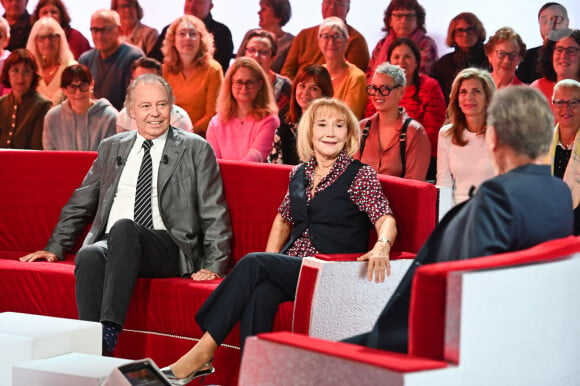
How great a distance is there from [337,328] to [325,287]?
7.7 inches

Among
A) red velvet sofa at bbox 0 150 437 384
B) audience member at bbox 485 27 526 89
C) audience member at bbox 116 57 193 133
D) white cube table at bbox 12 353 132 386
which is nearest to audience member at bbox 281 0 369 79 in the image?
audience member at bbox 116 57 193 133

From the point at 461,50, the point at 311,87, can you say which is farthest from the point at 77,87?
the point at 461,50

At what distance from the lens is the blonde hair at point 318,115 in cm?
413

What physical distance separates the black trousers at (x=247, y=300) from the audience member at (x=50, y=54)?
4.02 meters

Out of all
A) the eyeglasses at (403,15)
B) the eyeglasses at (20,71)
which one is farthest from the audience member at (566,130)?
the eyeglasses at (20,71)

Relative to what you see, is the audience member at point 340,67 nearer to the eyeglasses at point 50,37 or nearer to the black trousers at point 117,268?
the black trousers at point 117,268

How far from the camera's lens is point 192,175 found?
4.48m

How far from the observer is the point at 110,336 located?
12.7ft

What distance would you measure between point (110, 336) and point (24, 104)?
11.5 ft

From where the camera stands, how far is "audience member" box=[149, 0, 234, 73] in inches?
271

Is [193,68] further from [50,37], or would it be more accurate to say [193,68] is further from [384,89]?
[384,89]

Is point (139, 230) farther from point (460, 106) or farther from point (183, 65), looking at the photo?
point (183, 65)

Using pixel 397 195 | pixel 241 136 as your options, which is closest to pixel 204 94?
pixel 241 136

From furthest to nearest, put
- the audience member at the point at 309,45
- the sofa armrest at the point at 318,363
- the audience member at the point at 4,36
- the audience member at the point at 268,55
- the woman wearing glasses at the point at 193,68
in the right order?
the audience member at the point at 4,36 → the woman wearing glasses at the point at 193,68 → the audience member at the point at 309,45 → the audience member at the point at 268,55 → the sofa armrest at the point at 318,363
